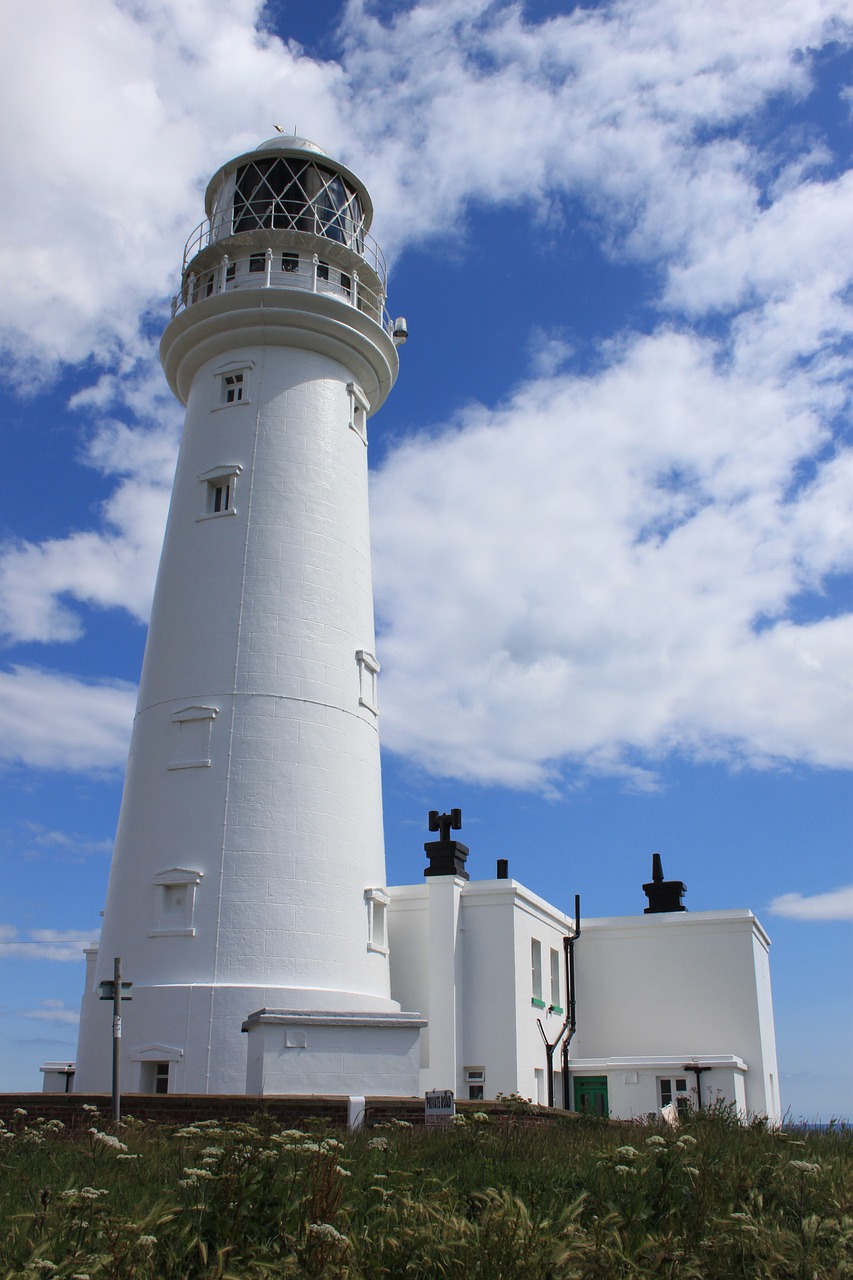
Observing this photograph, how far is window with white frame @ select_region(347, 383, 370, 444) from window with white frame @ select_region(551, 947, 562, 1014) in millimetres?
12590

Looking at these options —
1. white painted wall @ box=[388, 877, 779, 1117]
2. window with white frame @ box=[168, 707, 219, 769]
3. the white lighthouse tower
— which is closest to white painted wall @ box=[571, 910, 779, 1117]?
white painted wall @ box=[388, 877, 779, 1117]

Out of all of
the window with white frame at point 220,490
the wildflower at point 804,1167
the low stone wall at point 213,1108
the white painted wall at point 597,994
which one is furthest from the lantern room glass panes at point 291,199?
the wildflower at point 804,1167

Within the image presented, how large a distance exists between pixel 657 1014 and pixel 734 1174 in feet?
60.5

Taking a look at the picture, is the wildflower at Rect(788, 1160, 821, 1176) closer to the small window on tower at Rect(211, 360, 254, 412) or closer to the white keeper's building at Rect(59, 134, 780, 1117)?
the white keeper's building at Rect(59, 134, 780, 1117)

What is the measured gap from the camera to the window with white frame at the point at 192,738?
18672 millimetres

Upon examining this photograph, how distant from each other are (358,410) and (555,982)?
13.8 meters

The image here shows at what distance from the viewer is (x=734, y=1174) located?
8156mm

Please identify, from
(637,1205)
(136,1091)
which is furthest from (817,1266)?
(136,1091)

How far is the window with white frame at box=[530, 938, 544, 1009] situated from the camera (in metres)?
23.6

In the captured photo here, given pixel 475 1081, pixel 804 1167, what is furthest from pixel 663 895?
pixel 804 1167

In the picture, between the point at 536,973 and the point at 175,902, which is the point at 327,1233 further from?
the point at 536,973

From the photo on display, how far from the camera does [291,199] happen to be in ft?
75.2

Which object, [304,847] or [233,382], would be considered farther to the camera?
[233,382]

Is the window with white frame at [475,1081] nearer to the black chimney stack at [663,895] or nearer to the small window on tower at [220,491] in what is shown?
the black chimney stack at [663,895]
